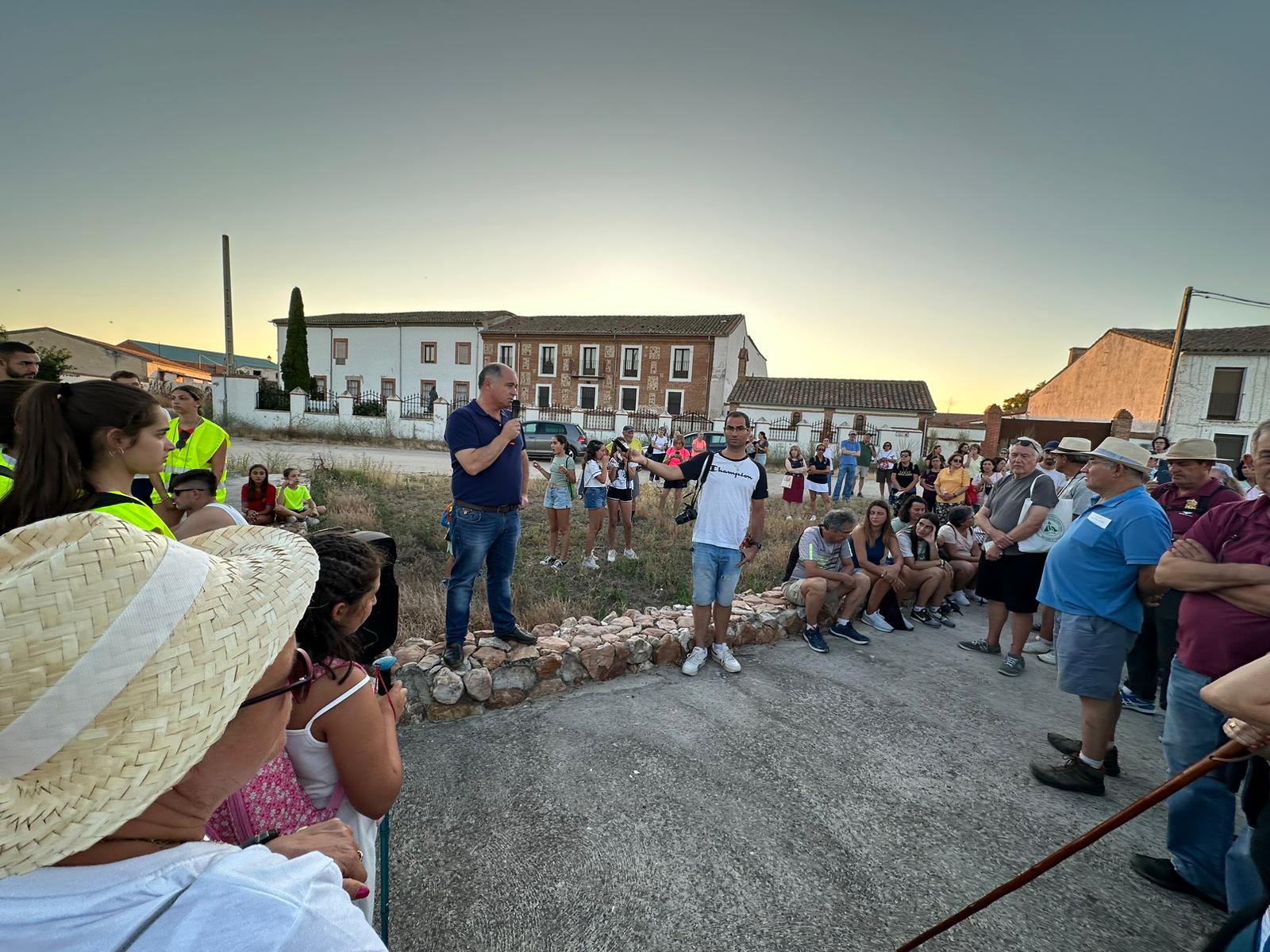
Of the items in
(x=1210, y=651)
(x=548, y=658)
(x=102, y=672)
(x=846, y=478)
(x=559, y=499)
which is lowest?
(x=548, y=658)

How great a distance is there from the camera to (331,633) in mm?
1391

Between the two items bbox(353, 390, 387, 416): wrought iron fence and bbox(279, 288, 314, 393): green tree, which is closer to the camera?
bbox(353, 390, 387, 416): wrought iron fence

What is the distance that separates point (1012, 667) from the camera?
13.8ft

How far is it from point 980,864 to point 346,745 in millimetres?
2518

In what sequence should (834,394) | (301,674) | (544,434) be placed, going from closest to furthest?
(301,674) → (544,434) → (834,394)

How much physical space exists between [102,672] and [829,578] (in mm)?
4649

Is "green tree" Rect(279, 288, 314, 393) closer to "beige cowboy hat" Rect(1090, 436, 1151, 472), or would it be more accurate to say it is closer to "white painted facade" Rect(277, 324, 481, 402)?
"white painted facade" Rect(277, 324, 481, 402)

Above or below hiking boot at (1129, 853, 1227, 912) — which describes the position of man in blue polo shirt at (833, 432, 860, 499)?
above

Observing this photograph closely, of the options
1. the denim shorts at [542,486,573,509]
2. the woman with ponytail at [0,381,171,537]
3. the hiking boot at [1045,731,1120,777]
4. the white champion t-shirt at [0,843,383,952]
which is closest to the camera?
the white champion t-shirt at [0,843,383,952]

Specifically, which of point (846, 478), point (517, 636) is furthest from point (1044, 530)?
point (846, 478)

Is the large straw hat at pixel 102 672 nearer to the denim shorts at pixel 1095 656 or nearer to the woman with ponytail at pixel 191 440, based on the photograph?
the denim shorts at pixel 1095 656

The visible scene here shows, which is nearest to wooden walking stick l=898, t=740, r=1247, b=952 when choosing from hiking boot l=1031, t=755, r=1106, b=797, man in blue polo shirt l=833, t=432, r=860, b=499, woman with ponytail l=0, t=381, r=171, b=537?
hiking boot l=1031, t=755, r=1106, b=797

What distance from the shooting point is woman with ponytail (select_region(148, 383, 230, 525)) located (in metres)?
4.27

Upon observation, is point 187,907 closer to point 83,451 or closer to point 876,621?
point 83,451
